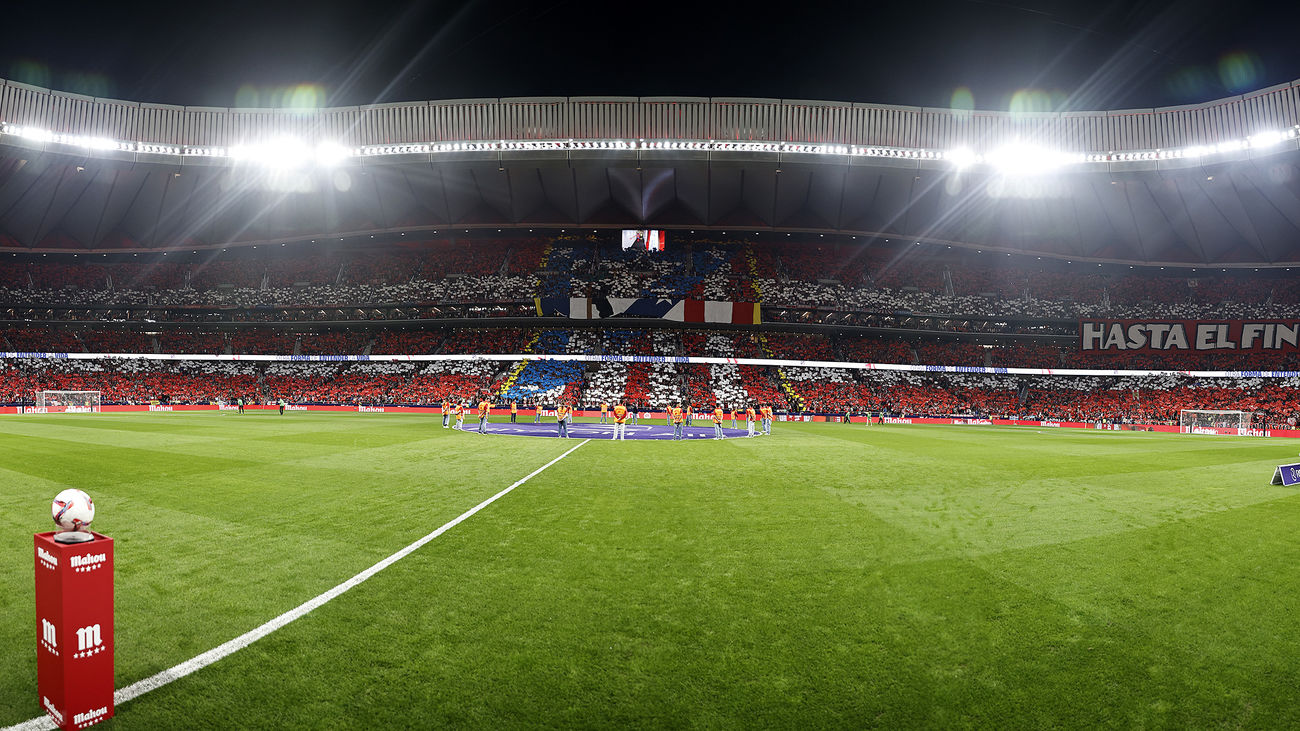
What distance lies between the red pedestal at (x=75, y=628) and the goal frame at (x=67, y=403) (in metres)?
50.0

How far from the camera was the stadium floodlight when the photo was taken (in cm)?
4706

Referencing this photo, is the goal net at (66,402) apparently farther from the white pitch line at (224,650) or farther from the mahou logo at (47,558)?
the mahou logo at (47,558)

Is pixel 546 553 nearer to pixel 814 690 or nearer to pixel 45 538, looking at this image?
pixel 814 690

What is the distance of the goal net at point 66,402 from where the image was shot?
41.6m

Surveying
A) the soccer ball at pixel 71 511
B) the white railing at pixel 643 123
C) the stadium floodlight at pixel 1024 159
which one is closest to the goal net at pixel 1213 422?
the white railing at pixel 643 123

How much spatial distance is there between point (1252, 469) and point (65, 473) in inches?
1188

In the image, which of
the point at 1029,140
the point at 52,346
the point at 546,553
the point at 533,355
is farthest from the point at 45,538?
the point at 52,346

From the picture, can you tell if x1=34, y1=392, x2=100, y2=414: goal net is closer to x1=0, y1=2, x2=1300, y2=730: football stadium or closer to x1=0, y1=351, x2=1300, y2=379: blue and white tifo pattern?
x1=0, y1=2, x2=1300, y2=730: football stadium

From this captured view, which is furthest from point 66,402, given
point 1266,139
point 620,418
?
point 1266,139

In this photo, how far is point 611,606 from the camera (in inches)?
229

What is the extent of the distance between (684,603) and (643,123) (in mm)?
46393

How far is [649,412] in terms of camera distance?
4628 cm

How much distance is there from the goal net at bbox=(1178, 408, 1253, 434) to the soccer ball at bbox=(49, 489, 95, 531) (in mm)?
55796

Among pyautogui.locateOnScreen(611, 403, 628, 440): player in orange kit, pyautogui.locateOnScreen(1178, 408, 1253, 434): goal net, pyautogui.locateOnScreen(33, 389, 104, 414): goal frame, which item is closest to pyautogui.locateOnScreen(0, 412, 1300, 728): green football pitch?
pyautogui.locateOnScreen(611, 403, 628, 440): player in orange kit
